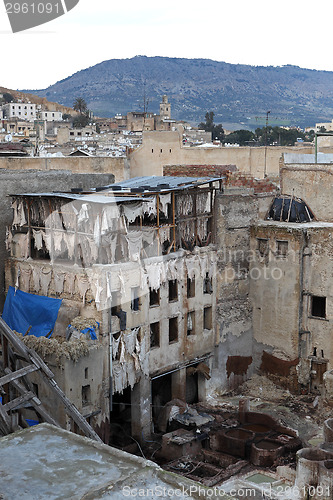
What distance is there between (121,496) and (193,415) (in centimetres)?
2020

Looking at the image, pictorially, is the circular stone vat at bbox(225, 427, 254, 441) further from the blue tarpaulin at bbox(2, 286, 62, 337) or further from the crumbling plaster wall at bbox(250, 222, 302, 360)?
the blue tarpaulin at bbox(2, 286, 62, 337)

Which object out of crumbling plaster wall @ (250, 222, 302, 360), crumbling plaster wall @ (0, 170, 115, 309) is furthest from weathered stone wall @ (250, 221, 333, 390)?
crumbling plaster wall @ (0, 170, 115, 309)

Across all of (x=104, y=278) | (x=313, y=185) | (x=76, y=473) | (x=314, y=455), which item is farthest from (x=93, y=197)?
(x=76, y=473)

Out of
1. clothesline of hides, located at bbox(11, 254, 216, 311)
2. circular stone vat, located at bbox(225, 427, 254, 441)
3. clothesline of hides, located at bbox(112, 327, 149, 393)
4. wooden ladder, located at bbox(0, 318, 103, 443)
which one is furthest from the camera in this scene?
circular stone vat, located at bbox(225, 427, 254, 441)

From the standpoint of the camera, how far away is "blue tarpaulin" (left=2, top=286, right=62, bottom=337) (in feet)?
90.3

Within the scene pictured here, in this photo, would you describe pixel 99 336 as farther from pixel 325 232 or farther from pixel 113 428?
pixel 325 232

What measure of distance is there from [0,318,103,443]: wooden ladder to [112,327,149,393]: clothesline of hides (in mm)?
7086

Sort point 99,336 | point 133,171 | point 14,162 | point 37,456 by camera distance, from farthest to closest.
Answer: point 133,171, point 14,162, point 99,336, point 37,456

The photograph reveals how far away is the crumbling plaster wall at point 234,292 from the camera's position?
3256 cm

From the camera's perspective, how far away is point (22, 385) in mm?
19016

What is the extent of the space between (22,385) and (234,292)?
16.0 meters

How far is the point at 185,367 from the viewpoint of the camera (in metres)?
31.2

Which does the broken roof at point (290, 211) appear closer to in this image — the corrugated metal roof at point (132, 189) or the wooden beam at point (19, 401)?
the corrugated metal roof at point (132, 189)

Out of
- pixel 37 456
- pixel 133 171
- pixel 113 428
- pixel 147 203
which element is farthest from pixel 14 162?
pixel 37 456
